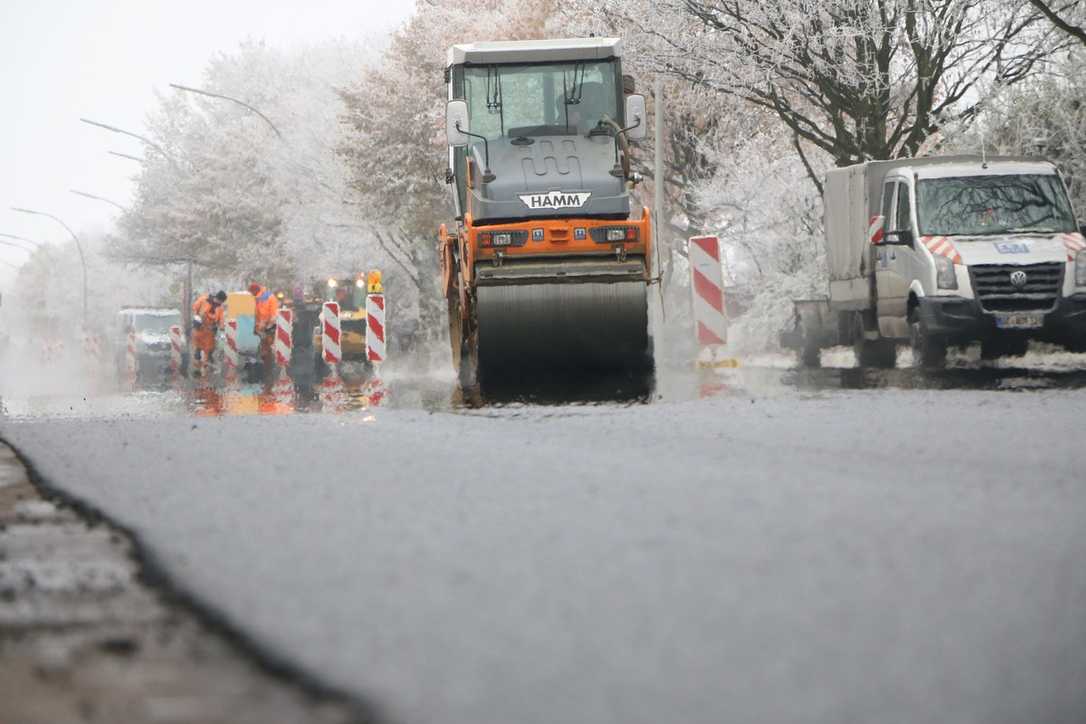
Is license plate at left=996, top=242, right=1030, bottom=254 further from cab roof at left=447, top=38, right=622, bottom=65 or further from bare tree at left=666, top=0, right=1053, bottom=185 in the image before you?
bare tree at left=666, top=0, right=1053, bottom=185

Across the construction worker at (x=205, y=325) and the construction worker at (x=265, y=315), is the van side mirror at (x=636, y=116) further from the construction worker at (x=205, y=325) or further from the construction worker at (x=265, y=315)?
the construction worker at (x=205, y=325)

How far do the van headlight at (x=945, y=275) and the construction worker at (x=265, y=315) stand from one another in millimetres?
14801

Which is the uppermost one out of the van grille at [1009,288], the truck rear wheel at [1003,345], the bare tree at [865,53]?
the bare tree at [865,53]

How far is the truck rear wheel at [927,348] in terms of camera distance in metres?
17.8

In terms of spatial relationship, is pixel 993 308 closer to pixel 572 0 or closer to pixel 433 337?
pixel 572 0

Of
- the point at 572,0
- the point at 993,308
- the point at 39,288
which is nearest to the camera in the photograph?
the point at 993,308

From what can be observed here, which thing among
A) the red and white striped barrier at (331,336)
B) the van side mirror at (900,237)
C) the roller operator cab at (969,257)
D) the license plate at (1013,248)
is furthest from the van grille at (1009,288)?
the red and white striped barrier at (331,336)

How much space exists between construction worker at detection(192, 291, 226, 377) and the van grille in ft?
58.2

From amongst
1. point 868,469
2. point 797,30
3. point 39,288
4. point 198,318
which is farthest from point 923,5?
point 39,288

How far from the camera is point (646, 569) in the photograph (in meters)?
4.63

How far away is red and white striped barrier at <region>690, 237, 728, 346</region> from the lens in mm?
19156

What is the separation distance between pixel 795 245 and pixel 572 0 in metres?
7.52

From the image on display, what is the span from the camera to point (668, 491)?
645cm

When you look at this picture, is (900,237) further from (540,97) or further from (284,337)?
(284,337)
